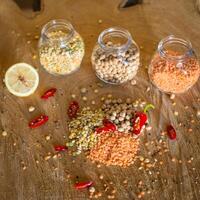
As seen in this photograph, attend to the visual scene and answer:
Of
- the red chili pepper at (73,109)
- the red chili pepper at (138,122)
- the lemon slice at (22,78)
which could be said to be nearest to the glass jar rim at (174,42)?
the red chili pepper at (138,122)

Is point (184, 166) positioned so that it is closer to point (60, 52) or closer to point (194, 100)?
point (194, 100)

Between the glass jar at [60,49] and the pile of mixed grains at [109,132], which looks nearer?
the pile of mixed grains at [109,132]

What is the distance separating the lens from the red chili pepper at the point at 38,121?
5.21 ft

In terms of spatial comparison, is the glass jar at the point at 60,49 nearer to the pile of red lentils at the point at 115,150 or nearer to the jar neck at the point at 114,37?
the jar neck at the point at 114,37

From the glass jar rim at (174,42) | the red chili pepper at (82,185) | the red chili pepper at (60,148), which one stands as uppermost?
the glass jar rim at (174,42)

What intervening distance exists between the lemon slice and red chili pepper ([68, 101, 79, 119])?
0.46 feet

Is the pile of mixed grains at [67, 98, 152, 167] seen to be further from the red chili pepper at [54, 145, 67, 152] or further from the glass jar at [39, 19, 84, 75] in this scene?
the glass jar at [39, 19, 84, 75]

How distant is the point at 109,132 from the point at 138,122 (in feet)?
0.32

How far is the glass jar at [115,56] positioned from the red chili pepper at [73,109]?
0.13 meters

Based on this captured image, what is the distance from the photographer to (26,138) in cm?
158

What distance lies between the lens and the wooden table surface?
4.85ft

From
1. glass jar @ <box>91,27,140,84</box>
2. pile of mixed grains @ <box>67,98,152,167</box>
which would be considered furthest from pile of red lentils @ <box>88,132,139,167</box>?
glass jar @ <box>91,27,140,84</box>

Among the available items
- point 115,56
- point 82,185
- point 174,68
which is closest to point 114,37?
point 115,56

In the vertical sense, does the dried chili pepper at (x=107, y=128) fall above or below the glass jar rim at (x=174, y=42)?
below
